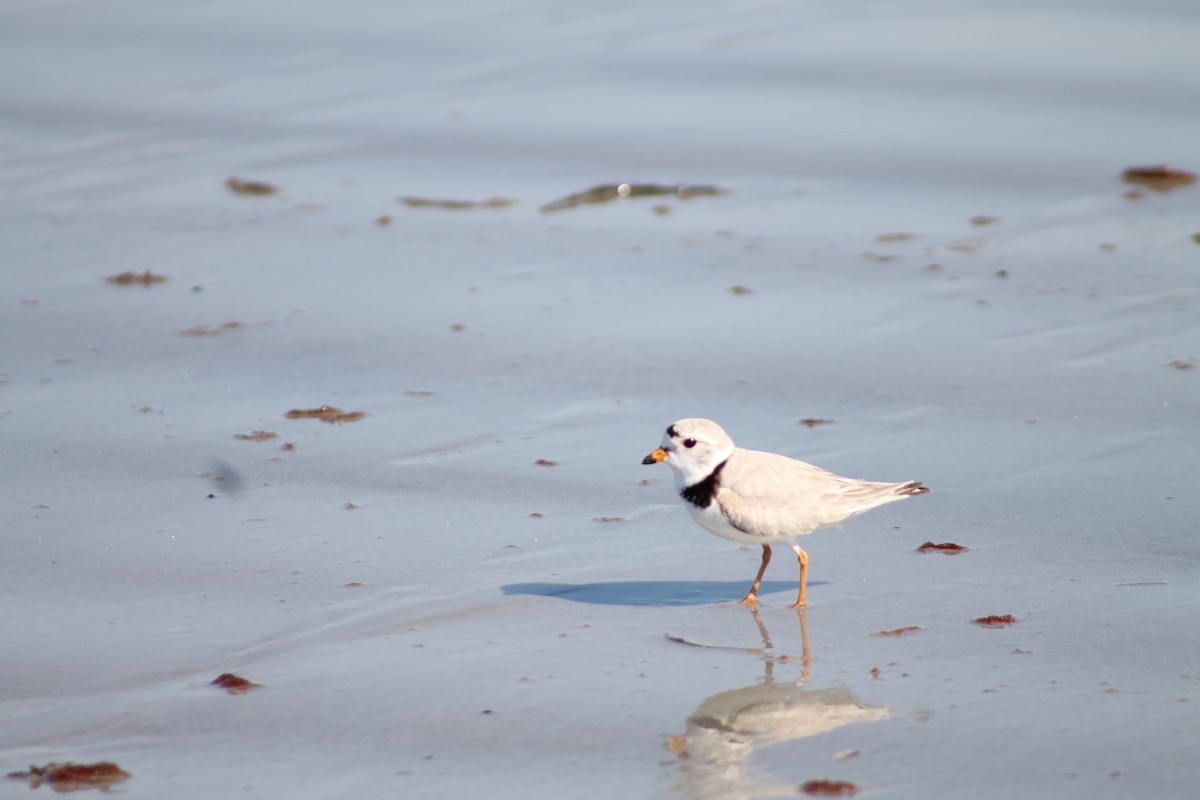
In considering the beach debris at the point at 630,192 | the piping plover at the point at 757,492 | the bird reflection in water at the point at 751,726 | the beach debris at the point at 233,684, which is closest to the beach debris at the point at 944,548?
the piping plover at the point at 757,492

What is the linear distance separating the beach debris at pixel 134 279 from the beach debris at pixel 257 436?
2337mm

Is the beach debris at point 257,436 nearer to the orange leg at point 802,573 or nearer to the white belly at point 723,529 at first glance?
the white belly at point 723,529

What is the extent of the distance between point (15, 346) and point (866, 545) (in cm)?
444

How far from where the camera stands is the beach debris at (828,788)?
341cm

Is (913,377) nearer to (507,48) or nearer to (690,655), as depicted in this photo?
(690,655)

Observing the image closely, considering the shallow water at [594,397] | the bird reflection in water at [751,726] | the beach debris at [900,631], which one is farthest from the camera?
the beach debris at [900,631]

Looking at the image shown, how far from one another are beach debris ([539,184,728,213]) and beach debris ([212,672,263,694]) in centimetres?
564

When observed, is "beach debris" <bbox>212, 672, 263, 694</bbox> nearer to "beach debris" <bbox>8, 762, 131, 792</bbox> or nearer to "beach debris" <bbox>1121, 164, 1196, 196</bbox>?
"beach debris" <bbox>8, 762, 131, 792</bbox>

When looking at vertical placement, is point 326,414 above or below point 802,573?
above

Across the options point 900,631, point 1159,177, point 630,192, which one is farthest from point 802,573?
point 1159,177

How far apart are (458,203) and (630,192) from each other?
3.79ft

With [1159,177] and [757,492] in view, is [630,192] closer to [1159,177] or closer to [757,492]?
[1159,177]

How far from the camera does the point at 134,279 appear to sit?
8156 mm

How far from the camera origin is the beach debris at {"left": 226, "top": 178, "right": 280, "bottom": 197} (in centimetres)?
966
